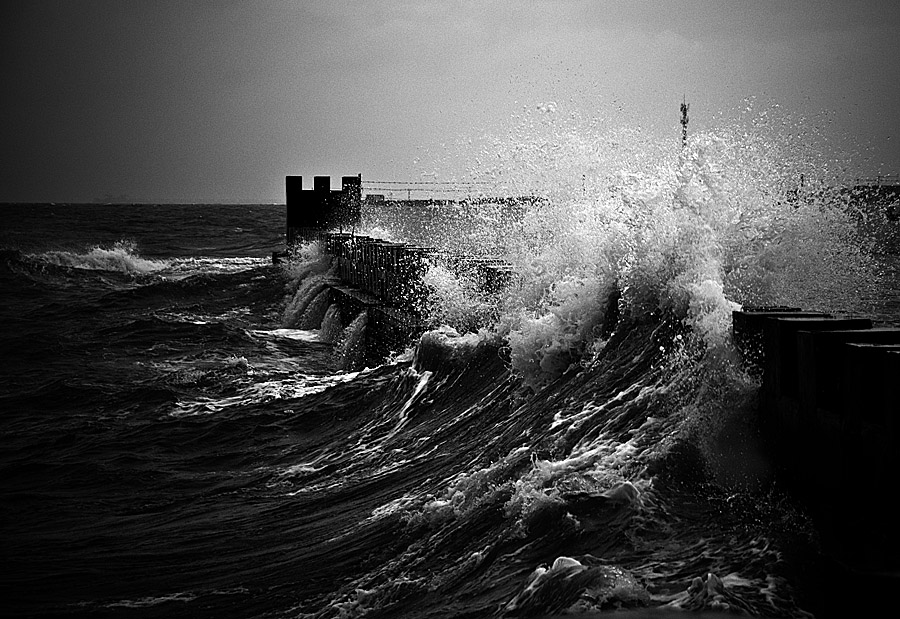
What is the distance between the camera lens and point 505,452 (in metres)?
6.67

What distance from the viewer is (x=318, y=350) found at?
620 inches

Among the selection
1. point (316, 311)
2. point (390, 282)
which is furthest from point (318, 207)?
point (390, 282)

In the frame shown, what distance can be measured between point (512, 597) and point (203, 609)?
2.12 meters

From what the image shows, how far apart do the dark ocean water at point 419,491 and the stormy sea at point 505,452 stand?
0.07 feet

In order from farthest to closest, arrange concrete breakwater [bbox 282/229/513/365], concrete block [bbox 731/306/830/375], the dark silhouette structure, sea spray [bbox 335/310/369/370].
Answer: the dark silhouette structure, sea spray [bbox 335/310/369/370], concrete breakwater [bbox 282/229/513/365], concrete block [bbox 731/306/830/375]

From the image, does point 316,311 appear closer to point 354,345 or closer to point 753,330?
point 354,345

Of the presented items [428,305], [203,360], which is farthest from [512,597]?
[203,360]

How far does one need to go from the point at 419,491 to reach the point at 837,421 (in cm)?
319

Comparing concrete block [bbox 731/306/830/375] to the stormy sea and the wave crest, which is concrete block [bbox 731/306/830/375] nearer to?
the stormy sea

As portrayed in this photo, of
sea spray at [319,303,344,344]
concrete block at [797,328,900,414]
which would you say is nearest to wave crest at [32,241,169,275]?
sea spray at [319,303,344,344]

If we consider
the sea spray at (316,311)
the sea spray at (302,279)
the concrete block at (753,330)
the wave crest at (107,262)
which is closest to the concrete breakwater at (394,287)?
the sea spray at (316,311)

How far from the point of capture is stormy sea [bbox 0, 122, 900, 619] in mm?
4496

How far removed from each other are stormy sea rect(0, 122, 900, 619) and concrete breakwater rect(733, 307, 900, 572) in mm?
108

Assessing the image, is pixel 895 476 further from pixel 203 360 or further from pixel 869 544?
pixel 203 360
